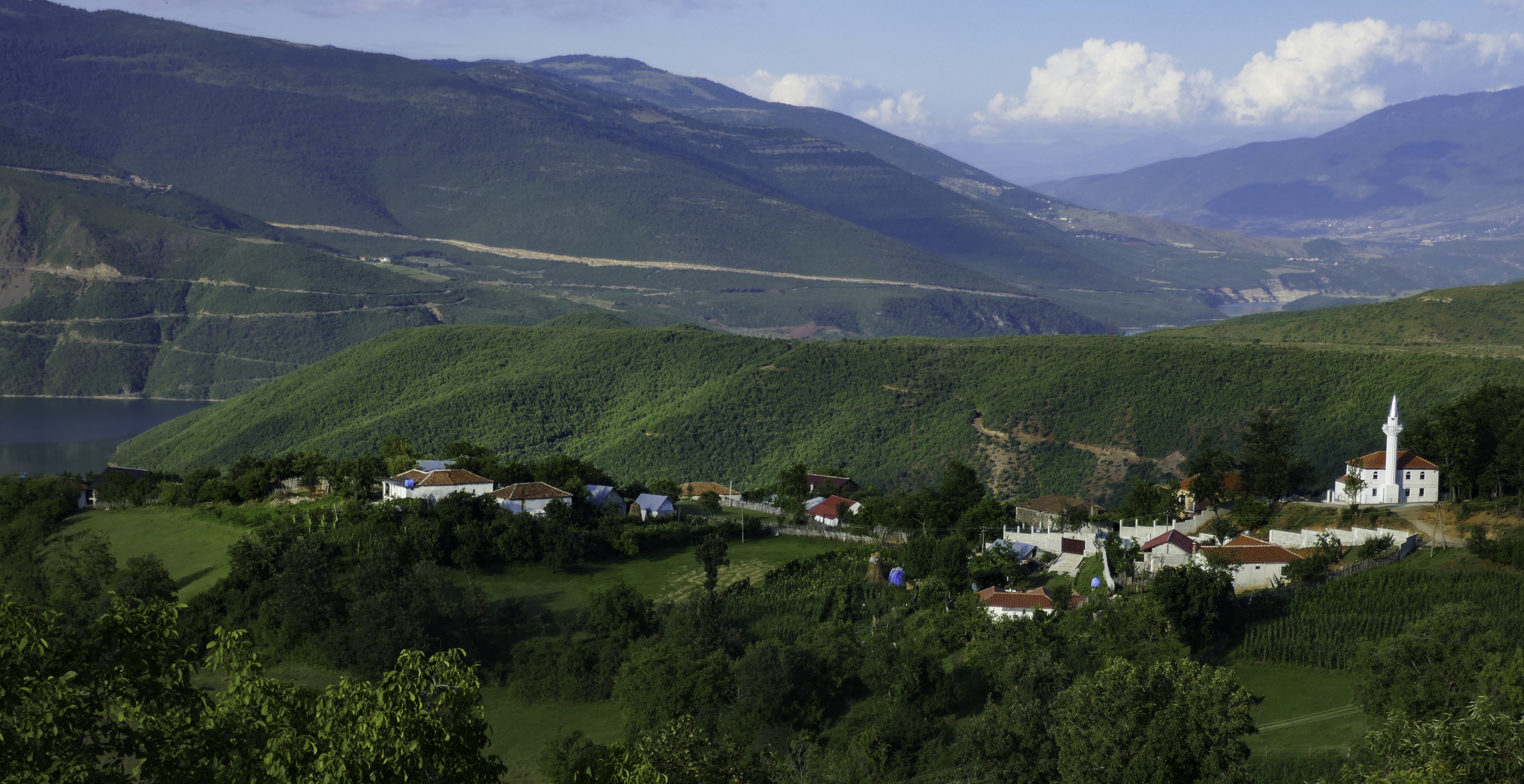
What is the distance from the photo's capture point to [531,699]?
39.9m

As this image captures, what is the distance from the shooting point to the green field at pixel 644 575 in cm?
4756

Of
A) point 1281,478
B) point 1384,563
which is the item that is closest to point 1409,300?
point 1281,478

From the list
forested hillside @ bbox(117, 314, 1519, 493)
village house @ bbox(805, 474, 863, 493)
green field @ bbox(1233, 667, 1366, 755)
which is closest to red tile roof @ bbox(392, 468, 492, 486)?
village house @ bbox(805, 474, 863, 493)

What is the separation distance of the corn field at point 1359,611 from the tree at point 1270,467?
1090cm

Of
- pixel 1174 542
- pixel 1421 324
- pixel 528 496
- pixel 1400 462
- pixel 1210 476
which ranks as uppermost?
pixel 1421 324

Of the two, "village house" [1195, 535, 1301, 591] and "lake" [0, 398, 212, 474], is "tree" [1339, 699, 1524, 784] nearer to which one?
"village house" [1195, 535, 1301, 591]

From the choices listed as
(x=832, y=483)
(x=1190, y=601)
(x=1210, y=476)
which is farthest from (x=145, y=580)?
(x=1210, y=476)

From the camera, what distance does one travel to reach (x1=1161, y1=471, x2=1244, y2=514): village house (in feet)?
188

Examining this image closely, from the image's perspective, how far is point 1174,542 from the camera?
4925cm

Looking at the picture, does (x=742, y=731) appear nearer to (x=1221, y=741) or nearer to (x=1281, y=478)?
(x=1221, y=741)

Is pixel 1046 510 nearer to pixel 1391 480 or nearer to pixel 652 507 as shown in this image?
pixel 1391 480

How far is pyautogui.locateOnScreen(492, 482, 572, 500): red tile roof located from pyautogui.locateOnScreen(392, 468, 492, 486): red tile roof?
1.21 m

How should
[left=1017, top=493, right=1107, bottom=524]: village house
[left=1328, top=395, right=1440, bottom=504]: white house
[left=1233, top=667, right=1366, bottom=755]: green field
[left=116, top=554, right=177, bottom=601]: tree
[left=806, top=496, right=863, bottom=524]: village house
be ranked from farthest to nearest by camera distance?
[left=806, top=496, right=863, bottom=524]: village house, [left=1017, top=493, right=1107, bottom=524]: village house, [left=1328, top=395, right=1440, bottom=504]: white house, [left=116, top=554, right=177, bottom=601]: tree, [left=1233, top=667, right=1366, bottom=755]: green field

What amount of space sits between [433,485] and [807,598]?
1629 cm
